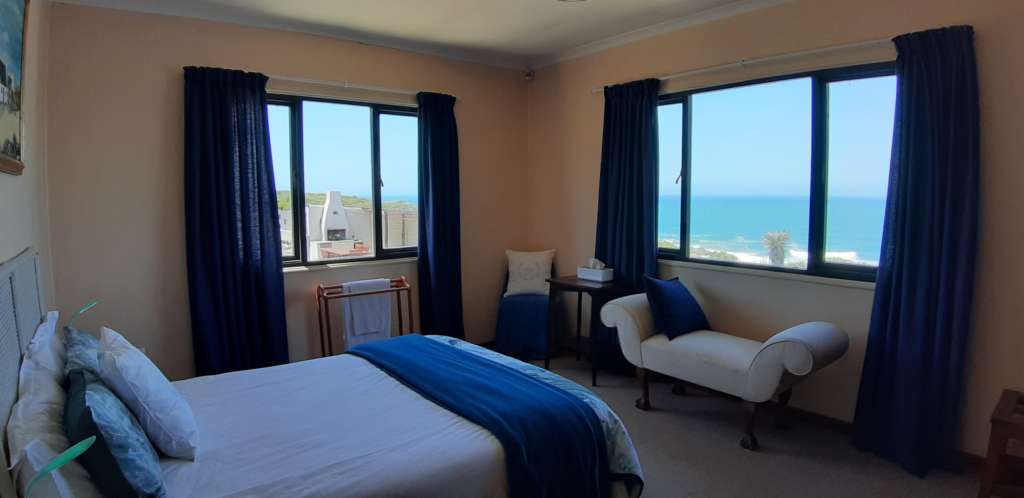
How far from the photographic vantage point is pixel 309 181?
4.01m

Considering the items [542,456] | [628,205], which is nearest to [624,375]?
[628,205]

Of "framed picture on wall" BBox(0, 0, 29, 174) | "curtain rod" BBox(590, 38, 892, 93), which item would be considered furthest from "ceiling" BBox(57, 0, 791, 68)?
"framed picture on wall" BBox(0, 0, 29, 174)

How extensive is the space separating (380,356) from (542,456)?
1149mm

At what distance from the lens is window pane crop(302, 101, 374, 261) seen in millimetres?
4020

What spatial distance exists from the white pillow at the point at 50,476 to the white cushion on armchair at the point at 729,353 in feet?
8.82

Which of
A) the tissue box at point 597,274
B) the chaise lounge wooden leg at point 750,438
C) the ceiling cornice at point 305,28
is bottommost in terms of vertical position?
the chaise lounge wooden leg at point 750,438

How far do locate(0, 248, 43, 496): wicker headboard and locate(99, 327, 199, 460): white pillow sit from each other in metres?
0.24

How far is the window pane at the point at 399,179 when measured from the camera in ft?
14.4

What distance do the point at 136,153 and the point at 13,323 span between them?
198cm

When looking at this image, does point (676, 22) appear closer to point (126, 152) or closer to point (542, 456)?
point (542, 456)

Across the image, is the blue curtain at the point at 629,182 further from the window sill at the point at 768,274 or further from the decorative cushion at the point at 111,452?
the decorative cushion at the point at 111,452

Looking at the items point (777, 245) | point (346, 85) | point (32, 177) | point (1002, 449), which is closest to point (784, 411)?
point (777, 245)

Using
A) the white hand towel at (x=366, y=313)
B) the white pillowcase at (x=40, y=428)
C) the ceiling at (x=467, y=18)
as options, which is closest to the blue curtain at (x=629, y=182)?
the ceiling at (x=467, y=18)

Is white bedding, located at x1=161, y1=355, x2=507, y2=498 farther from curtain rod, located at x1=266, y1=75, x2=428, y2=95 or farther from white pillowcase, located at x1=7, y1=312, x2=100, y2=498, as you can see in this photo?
curtain rod, located at x1=266, y1=75, x2=428, y2=95
